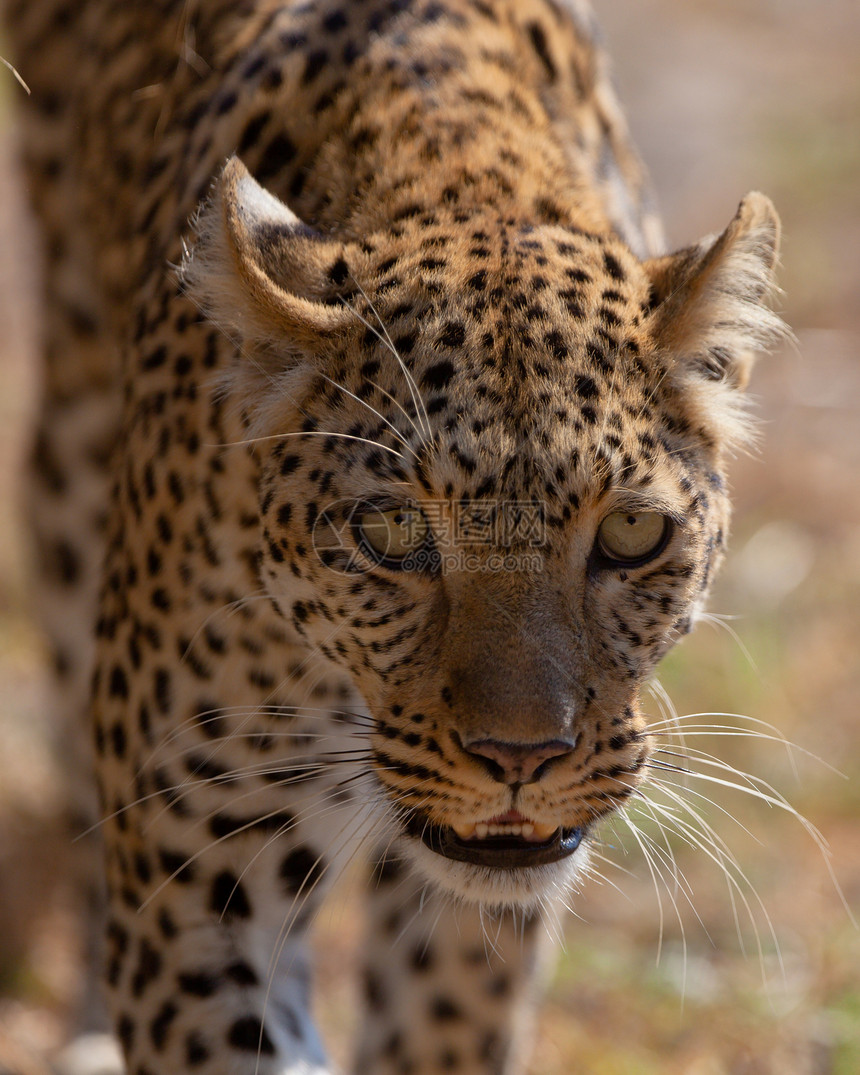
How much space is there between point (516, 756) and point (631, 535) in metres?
0.58

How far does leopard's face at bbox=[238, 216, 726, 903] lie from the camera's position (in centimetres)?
321

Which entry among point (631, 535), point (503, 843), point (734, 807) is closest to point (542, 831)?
point (503, 843)

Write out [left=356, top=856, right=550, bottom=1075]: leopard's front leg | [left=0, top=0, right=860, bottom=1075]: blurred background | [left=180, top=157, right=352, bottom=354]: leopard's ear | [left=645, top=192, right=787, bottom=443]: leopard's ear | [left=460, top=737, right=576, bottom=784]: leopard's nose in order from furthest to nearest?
[left=0, top=0, right=860, bottom=1075]: blurred background, [left=356, top=856, right=550, bottom=1075]: leopard's front leg, [left=645, top=192, right=787, bottom=443]: leopard's ear, [left=180, top=157, right=352, bottom=354]: leopard's ear, [left=460, top=737, right=576, bottom=784]: leopard's nose

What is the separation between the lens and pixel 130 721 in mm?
3998

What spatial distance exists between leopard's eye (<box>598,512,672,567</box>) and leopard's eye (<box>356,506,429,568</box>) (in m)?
0.41

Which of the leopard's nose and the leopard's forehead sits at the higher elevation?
the leopard's forehead

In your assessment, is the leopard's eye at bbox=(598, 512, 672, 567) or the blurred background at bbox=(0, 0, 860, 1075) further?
the blurred background at bbox=(0, 0, 860, 1075)

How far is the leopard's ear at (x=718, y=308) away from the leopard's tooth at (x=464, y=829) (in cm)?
111

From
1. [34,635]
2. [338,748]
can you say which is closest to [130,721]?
[338,748]

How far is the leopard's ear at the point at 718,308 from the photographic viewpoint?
354 cm

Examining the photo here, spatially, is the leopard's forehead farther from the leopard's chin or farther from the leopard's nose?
the leopard's chin

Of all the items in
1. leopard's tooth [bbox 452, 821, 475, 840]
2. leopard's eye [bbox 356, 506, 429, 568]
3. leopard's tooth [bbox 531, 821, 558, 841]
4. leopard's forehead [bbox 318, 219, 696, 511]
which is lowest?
leopard's tooth [bbox 452, 821, 475, 840]

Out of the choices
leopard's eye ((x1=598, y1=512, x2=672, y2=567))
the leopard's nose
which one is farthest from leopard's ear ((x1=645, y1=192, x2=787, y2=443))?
the leopard's nose

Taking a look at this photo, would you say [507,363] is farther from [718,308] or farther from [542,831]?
[542,831]
